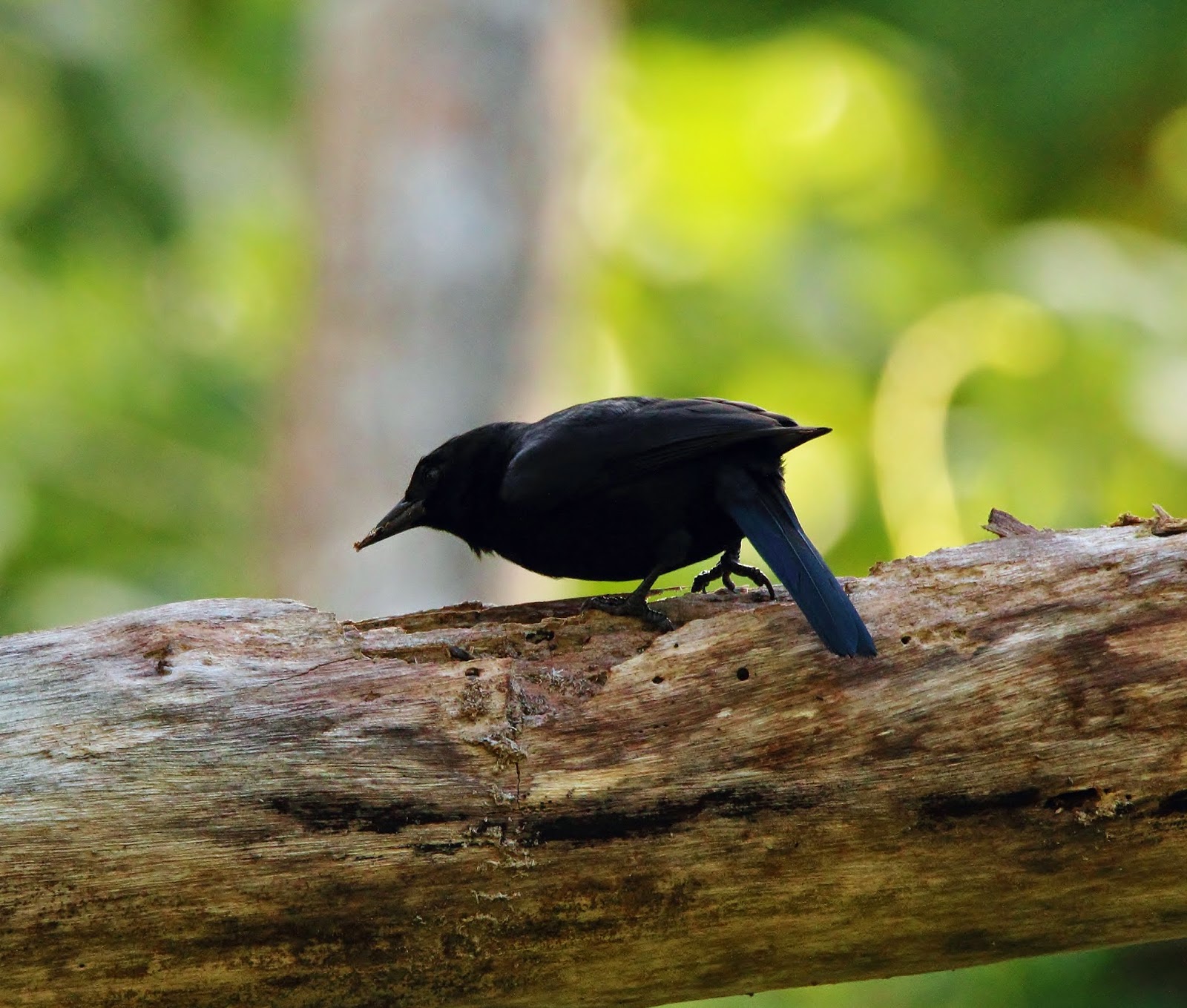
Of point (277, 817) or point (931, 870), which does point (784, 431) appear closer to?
point (931, 870)

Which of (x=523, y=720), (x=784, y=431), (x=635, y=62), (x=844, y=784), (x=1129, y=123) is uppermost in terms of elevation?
(x=635, y=62)

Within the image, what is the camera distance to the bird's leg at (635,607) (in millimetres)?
3738

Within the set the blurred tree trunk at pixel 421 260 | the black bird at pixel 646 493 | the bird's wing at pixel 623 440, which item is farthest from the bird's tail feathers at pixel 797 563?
the blurred tree trunk at pixel 421 260

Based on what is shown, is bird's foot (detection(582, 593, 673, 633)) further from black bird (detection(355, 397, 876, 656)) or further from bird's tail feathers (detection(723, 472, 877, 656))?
bird's tail feathers (detection(723, 472, 877, 656))

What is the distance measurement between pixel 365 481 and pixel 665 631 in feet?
10.5

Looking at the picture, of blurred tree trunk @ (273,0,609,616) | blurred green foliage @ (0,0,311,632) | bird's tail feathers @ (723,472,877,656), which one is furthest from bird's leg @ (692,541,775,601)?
blurred green foliage @ (0,0,311,632)

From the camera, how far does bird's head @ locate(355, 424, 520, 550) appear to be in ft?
16.0

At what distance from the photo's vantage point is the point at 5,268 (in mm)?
10070

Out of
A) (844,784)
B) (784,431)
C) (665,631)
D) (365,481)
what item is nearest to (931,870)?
(844,784)

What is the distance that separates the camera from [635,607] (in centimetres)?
380

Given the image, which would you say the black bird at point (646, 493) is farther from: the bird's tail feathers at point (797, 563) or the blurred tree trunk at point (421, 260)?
the blurred tree trunk at point (421, 260)

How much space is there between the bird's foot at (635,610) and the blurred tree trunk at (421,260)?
8.23 ft

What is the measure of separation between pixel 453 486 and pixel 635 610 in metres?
1.29

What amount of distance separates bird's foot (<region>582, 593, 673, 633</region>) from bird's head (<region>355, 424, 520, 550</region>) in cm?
106
